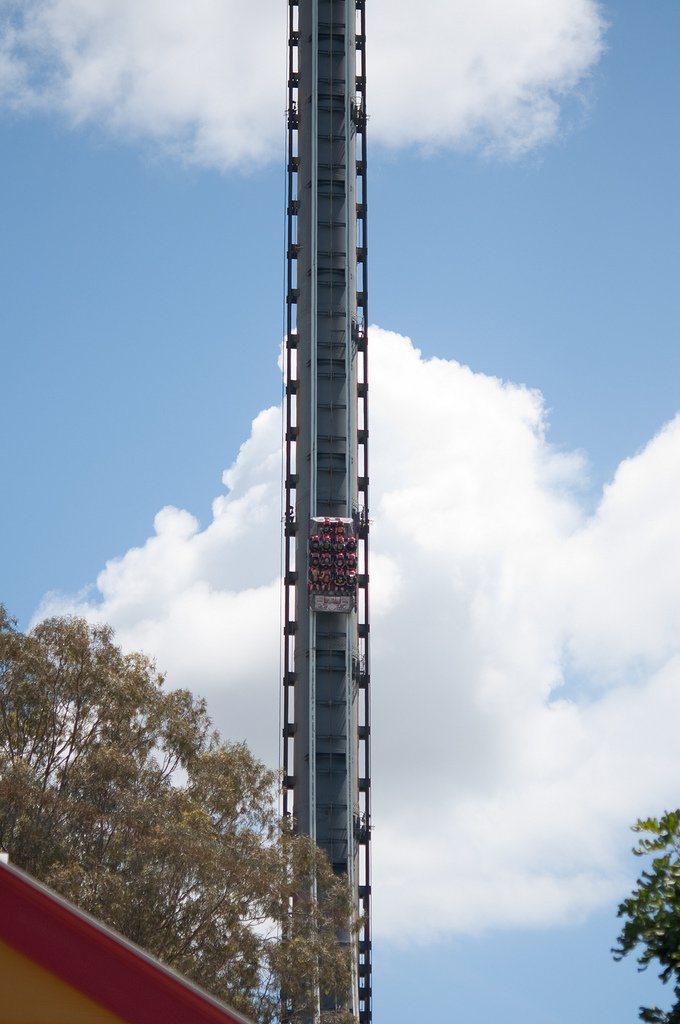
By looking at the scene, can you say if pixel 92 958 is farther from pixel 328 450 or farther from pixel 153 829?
pixel 328 450

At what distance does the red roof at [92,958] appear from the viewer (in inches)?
292

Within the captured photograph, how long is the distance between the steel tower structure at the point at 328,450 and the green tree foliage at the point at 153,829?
31.8 m

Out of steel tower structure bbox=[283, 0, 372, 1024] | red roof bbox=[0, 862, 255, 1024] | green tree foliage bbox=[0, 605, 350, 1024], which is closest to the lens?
red roof bbox=[0, 862, 255, 1024]

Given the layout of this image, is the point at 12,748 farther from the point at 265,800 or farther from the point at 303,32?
the point at 303,32

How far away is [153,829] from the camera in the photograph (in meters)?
49.3

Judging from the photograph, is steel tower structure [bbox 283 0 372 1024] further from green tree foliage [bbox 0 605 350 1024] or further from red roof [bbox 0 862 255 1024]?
red roof [bbox 0 862 255 1024]

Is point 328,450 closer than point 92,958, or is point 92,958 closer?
point 92,958

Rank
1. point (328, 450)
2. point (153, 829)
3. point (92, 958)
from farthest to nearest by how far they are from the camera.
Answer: point (328, 450) < point (153, 829) < point (92, 958)

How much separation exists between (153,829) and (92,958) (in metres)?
42.7

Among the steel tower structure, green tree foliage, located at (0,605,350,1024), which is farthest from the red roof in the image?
the steel tower structure

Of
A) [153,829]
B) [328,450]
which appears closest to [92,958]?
[153,829]

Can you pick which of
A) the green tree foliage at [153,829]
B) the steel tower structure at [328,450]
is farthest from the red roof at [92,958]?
the steel tower structure at [328,450]

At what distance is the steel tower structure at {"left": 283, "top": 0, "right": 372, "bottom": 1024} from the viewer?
8850 centimetres

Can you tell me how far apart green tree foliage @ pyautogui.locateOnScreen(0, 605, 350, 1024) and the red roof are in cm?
3948
